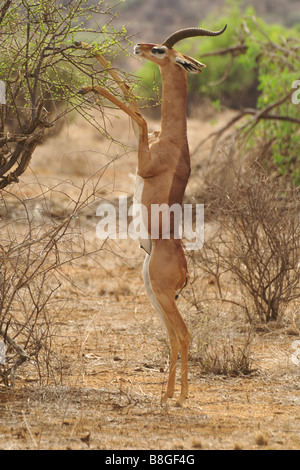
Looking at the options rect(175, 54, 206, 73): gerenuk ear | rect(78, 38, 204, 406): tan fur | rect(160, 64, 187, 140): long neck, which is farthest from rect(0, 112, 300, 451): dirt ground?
rect(175, 54, 206, 73): gerenuk ear

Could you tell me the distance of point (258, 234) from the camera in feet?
25.2

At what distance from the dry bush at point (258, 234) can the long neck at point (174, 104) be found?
1.98m

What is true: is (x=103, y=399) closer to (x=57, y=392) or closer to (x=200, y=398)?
(x=57, y=392)

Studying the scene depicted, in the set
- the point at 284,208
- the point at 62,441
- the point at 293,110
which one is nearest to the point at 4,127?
the point at 62,441

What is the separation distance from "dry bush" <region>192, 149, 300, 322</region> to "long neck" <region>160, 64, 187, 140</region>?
78.0 inches

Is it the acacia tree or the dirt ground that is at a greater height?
the acacia tree

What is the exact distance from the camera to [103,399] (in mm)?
5266

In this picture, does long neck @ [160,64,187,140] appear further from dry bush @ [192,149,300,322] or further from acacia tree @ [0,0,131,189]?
dry bush @ [192,149,300,322]

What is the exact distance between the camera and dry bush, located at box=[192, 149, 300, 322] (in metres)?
7.47

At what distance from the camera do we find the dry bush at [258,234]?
24.5ft

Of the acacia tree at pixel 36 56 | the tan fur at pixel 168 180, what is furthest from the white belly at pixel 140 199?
the acacia tree at pixel 36 56

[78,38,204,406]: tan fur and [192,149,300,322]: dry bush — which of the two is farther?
[192,149,300,322]: dry bush

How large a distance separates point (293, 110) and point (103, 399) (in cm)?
820

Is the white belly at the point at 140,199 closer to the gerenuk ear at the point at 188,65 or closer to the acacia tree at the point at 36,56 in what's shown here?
the acacia tree at the point at 36,56
